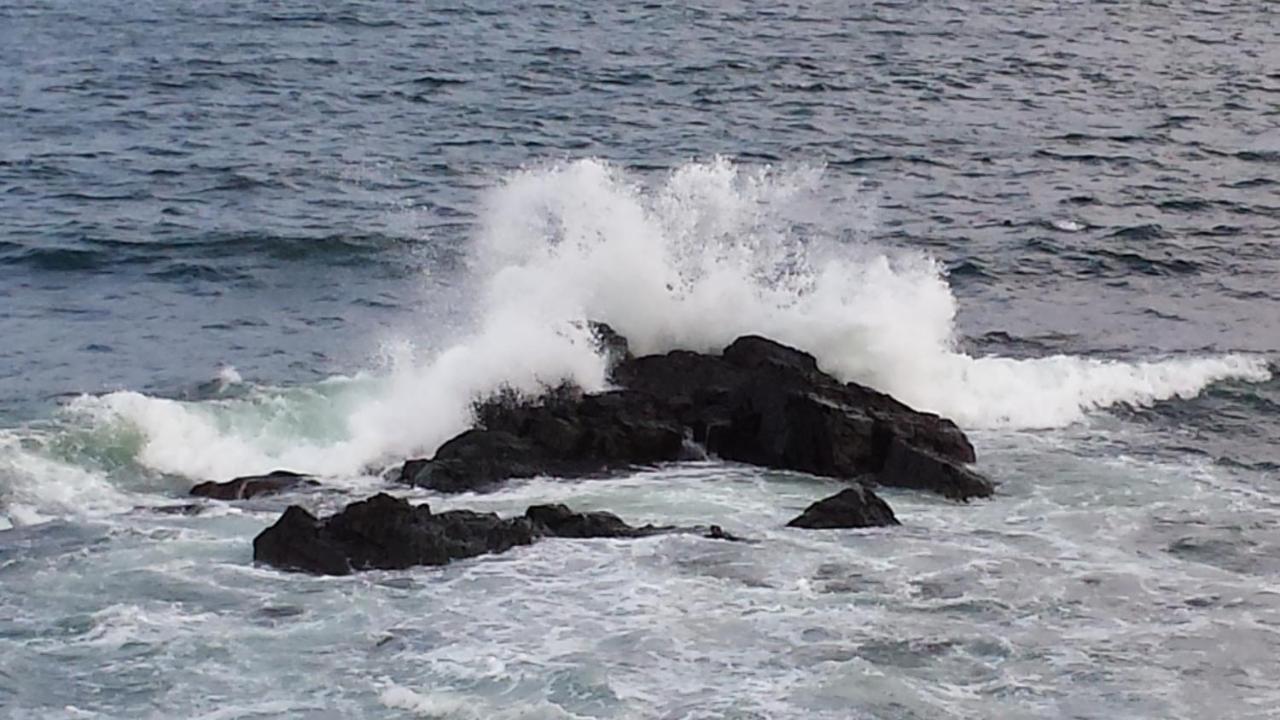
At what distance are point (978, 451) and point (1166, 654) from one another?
4.79 meters

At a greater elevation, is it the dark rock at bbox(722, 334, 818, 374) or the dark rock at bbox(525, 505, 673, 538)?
the dark rock at bbox(722, 334, 818, 374)

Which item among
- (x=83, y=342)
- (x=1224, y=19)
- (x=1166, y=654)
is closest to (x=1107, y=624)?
(x=1166, y=654)

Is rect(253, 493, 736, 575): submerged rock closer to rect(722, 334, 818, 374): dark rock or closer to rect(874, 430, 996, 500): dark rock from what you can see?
rect(874, 430, 996, 500): dark rock

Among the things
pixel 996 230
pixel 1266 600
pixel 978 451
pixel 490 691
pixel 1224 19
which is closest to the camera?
pixel 490 691

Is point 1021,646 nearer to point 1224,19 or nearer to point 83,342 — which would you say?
point 83,342

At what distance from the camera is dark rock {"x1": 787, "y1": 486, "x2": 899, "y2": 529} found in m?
14.5

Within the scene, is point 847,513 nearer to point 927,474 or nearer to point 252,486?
point 927,474

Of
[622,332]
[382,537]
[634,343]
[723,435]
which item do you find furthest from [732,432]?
[382,537]

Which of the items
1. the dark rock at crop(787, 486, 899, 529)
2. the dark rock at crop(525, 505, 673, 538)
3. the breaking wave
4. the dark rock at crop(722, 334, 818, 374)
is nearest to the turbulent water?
the breaking wave

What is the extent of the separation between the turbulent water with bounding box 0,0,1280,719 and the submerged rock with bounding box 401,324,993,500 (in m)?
0.34

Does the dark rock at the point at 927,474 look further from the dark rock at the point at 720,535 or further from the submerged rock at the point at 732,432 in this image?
the dark rock at the point at 720,535

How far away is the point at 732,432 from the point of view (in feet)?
53.9

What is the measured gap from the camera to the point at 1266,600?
13.4 m

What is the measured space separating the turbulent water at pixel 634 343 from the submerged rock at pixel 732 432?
337 millimetres
